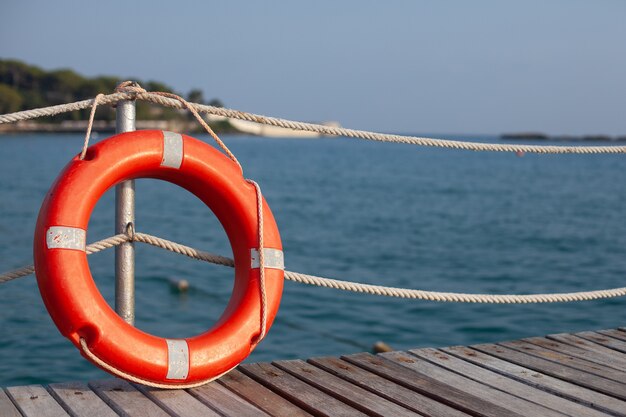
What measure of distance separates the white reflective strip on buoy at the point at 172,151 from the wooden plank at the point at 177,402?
62 cm

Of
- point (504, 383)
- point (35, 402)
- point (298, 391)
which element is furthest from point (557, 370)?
point (35, 402)

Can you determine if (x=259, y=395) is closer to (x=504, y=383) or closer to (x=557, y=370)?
(x=504, y=383)

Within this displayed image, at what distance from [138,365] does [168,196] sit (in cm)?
2143

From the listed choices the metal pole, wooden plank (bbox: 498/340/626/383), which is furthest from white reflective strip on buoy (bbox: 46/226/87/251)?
wooden plank (bbox: 498/340/626/383)

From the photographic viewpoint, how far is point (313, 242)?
13.5 metres

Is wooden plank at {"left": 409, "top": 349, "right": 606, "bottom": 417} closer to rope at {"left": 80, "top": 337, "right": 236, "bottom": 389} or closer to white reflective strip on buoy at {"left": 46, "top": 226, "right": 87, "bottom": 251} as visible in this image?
rope at {"left": 80, "top": 337, "right": 236, "bottom": 389}

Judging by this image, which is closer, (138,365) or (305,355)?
(138,365)

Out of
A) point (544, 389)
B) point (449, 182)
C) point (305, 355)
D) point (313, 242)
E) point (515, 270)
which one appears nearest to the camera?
point (544, 389)

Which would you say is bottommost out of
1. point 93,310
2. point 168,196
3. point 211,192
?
point 168,196

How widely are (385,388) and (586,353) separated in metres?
0.83

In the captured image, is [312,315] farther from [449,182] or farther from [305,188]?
[449,182]

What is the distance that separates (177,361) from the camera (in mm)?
2090

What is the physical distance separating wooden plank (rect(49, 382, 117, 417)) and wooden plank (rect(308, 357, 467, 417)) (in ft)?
2.24

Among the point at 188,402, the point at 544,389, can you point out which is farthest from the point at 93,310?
the point at 544,389
